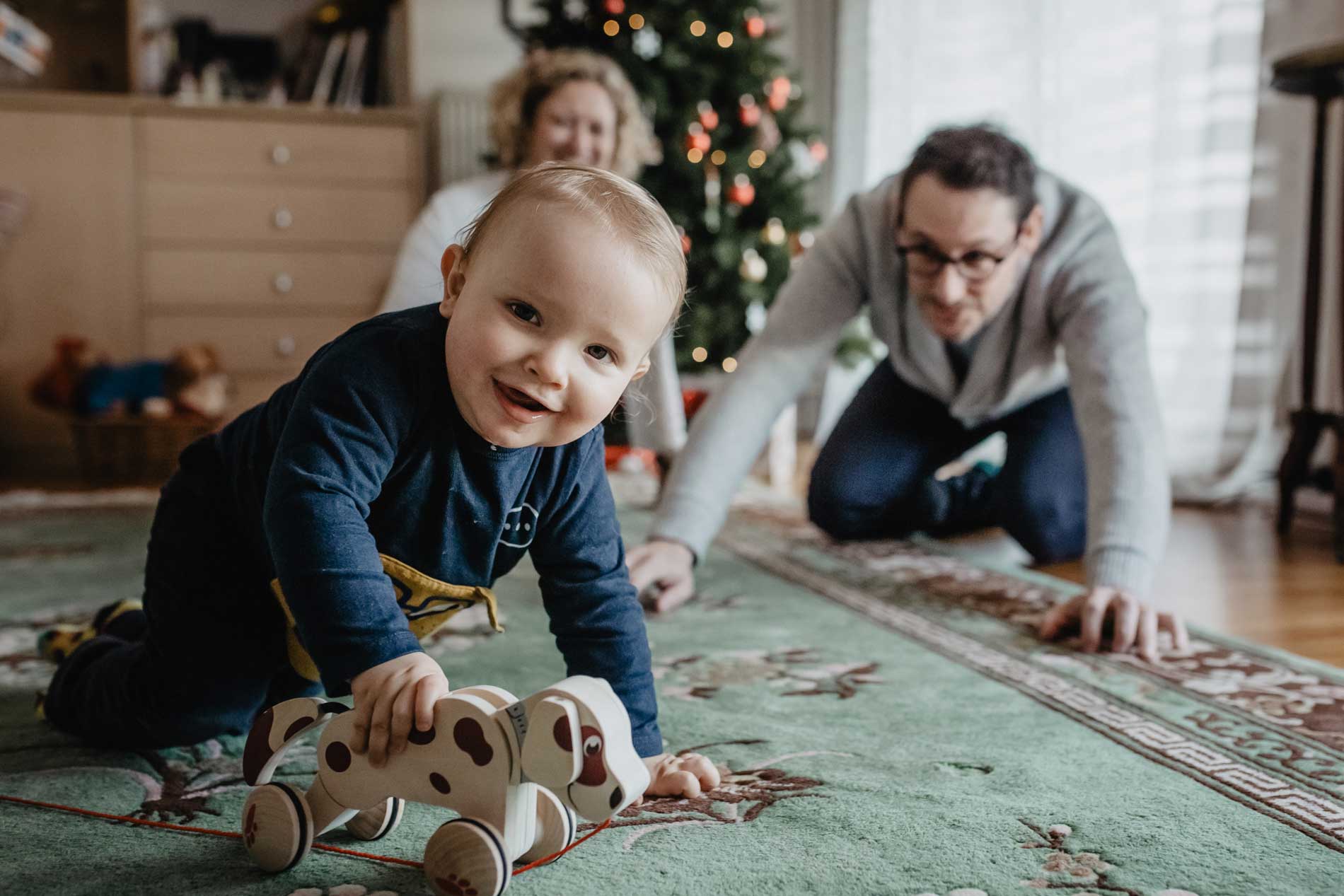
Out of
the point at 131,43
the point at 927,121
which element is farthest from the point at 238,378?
the point at 927,121

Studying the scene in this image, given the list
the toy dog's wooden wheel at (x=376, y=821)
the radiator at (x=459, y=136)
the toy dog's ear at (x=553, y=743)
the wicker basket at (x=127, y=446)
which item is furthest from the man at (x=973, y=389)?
the radiator at (x=459, y=136)

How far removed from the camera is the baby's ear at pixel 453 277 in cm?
73

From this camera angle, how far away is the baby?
0.67m

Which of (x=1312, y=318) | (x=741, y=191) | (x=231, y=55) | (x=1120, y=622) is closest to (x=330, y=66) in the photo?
(x=231, y=55)

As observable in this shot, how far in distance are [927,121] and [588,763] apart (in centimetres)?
306

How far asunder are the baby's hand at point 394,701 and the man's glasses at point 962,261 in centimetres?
96

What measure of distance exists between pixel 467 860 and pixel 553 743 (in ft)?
0.30

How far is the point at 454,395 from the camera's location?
2.42 feet

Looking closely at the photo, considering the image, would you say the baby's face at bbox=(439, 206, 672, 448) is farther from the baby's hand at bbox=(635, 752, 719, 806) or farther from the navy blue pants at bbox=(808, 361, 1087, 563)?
the navy blue pants at bbox=(808, 361, 1087, 563)

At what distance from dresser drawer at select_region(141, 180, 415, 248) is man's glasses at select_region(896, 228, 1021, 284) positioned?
223 cm

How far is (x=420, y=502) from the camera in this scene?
77 cm

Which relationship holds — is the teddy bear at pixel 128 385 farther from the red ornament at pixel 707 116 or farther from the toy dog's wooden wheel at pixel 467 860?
the toy dog's wooden wheel at pixel 467 860

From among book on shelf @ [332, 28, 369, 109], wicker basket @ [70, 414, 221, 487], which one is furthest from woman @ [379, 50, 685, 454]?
book on shelf @ [332, 28, 369, 109]

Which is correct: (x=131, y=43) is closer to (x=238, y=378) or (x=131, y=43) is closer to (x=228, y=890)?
(x=238, y=378)
